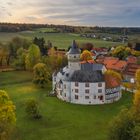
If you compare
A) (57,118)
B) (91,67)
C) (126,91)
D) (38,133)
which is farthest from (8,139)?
(126,91)

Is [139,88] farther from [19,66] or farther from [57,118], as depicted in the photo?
[19,66]

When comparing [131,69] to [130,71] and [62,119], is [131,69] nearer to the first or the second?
[130,71]

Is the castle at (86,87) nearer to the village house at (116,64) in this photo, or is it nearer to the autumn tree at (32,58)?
the village house at (116,64)

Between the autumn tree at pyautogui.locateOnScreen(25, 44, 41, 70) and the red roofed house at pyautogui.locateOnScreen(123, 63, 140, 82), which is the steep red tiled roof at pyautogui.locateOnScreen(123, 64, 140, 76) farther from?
the autumn tree at pyautogui.locateOnScreen(25, 44, 41, 70)

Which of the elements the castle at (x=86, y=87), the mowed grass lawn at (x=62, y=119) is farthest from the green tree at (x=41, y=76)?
the castle at (x=86, y=87)

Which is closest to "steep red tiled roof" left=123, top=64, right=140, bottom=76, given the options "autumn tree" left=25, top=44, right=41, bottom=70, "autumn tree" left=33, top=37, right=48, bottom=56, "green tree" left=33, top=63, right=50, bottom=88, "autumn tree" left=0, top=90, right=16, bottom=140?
"green tree" left=33, top=63, right=50, bottom=88
